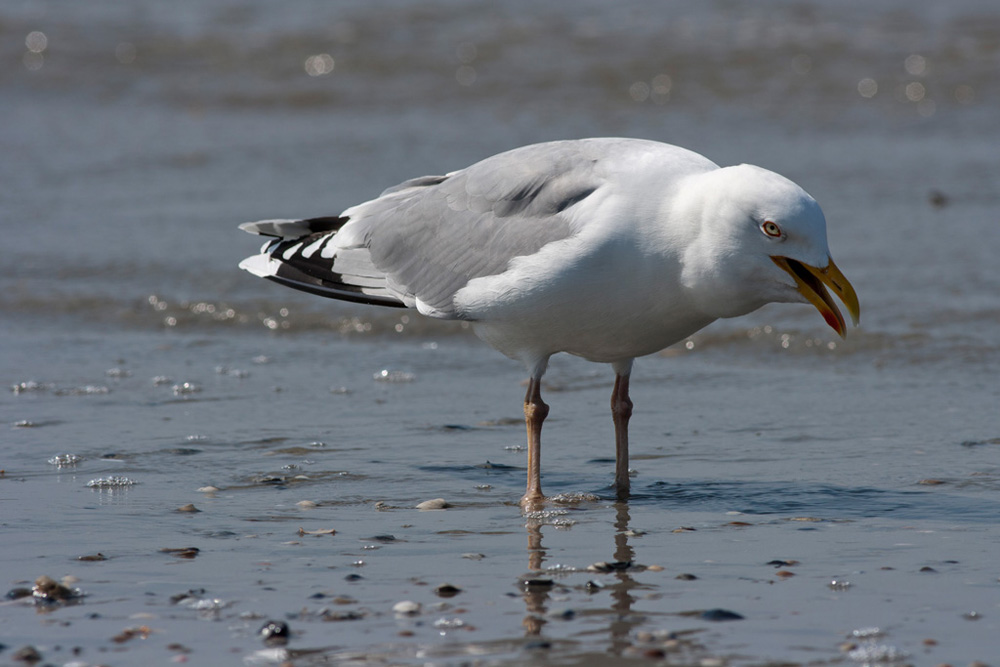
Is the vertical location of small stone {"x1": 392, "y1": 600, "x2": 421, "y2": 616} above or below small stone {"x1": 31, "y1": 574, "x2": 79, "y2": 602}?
below

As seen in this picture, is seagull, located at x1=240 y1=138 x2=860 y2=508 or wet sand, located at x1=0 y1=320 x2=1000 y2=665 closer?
wet sand, located at x1=0 y1=320 x2=1000 y2=665

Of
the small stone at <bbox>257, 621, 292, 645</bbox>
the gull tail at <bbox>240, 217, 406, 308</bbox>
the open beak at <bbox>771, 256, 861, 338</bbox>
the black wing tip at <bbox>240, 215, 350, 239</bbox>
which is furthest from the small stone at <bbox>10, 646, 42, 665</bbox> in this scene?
the black wing tip at <bbox>240, 215, 350, 239</bbox>

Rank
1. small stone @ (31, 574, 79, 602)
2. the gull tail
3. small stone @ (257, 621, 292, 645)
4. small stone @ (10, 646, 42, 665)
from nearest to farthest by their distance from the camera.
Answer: small stone @ (10, 646, 42, 665), small stone @ (257, 621, 292, 645), small stone @ (31, 574, 79, 602), the gull tail

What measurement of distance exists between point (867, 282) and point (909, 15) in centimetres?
903

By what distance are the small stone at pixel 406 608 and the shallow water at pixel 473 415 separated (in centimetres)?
3

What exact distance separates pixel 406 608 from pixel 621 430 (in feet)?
5.73

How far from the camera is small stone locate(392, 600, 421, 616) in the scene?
3799 millimetres

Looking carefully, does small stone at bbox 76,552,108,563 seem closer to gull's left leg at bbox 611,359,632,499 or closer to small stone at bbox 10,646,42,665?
small stone at bbox 10,646,42,665

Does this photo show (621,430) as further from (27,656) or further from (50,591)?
(27,656)

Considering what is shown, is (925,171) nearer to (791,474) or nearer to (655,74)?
(655,74)

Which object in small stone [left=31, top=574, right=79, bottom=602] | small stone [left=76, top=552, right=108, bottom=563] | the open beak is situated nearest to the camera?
small stone [left=31, top=574, right=79, bottom=602]

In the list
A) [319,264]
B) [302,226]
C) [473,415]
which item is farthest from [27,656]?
[473,415]

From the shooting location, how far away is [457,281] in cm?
532

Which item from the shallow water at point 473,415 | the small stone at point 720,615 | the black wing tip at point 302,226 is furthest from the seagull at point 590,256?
the small stone at point 720,615
